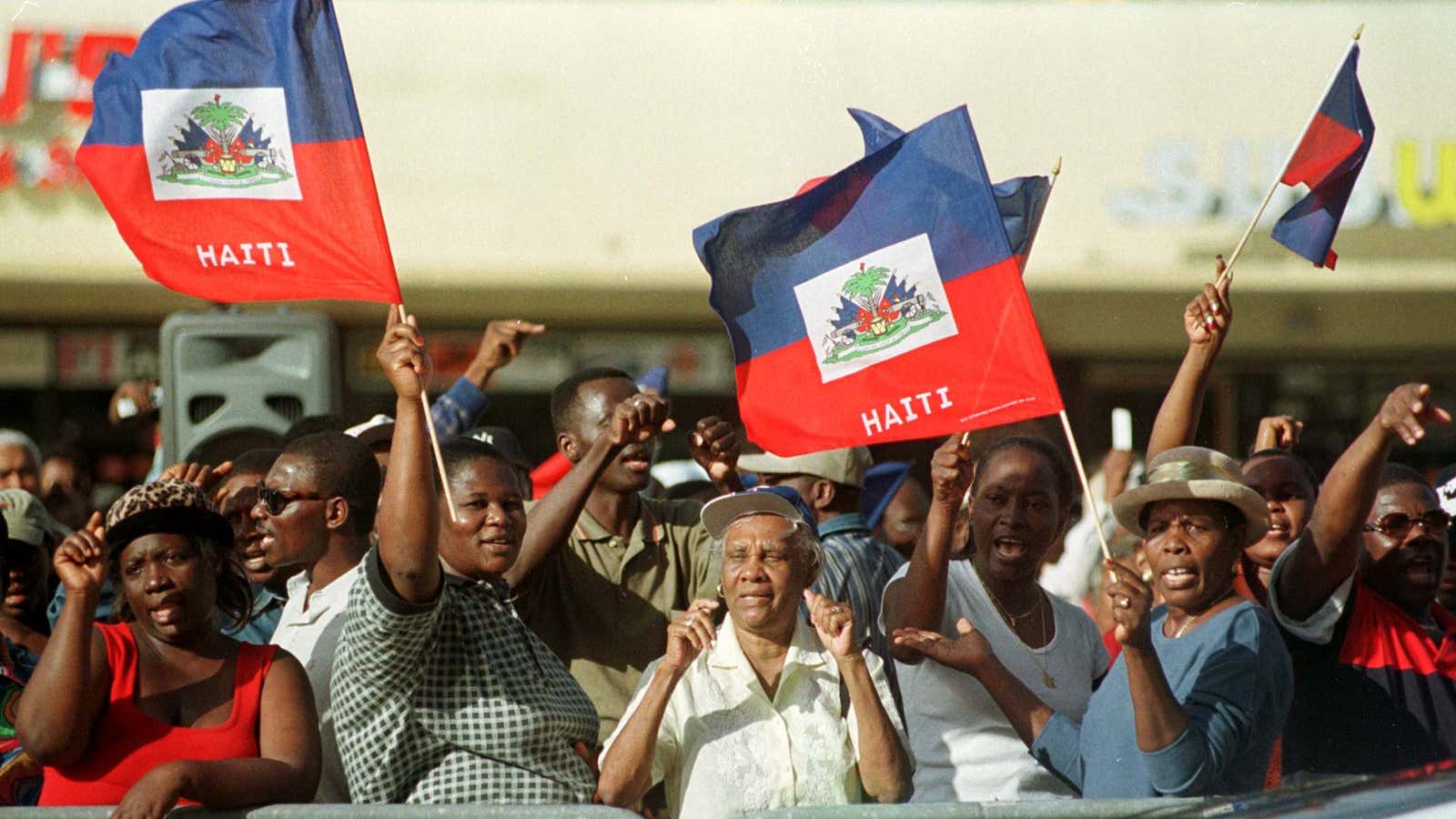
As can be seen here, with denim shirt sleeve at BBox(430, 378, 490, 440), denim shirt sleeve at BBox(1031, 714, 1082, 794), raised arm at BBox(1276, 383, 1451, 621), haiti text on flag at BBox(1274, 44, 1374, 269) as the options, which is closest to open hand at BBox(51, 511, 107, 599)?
denim shirt sleeve at BBox(1031, 714, 1082, 794)

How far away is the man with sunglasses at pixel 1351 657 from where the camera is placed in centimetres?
487

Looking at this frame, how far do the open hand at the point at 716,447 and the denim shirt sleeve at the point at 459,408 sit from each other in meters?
1.80

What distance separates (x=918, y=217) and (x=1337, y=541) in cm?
139

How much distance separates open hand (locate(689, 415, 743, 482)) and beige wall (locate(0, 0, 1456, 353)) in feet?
27.6

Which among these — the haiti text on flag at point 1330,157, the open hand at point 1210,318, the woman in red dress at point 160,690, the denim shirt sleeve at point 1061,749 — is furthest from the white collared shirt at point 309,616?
the haiti text on flag at point 1330,157

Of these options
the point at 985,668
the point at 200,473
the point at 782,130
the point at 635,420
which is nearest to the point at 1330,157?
the point at 985,668

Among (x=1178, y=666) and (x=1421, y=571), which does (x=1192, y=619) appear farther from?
(x=1421, y=571)

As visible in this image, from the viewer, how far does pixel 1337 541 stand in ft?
16.0

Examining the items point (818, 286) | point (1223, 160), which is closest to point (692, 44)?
point (1223, 160)

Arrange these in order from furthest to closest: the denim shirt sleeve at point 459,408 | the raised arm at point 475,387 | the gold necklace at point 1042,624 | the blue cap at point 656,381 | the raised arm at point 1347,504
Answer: the blue cap at point 656,381
the denim shirt sleeve at point 459,408
the raised arm at point 475,387
the gold necklace at point 1042,624
the raised arm at point 1347,504

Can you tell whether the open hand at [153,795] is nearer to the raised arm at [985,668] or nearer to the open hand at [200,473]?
the open hand at [200,473]

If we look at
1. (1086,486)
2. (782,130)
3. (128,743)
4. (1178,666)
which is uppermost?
(782,130)

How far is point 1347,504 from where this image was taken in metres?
4.82

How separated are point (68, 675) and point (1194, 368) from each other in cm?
310
